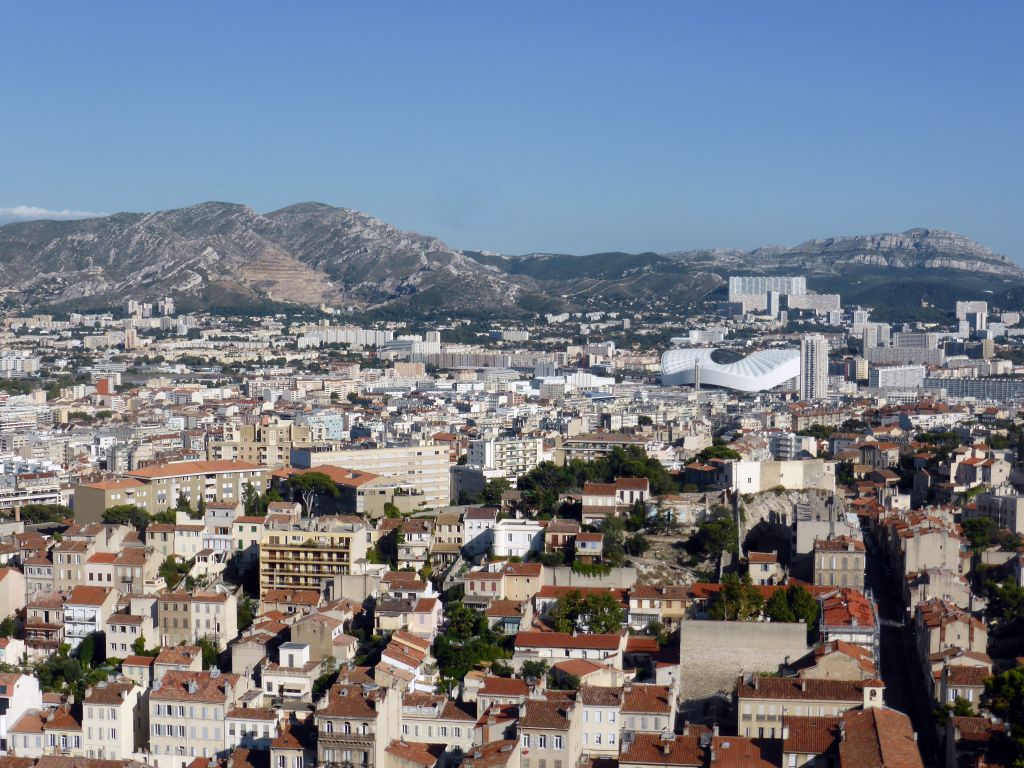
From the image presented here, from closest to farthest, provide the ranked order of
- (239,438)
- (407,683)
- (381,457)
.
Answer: (407,683) < (381,457) < (239,438)

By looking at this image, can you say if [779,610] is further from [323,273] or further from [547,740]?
[323,273]

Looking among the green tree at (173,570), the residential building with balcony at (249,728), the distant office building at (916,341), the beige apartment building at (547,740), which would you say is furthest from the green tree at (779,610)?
the distant office building at (916,341)

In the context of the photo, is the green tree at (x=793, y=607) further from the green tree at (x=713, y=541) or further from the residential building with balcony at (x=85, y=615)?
the residential building with balcony at (x=85, y=615)

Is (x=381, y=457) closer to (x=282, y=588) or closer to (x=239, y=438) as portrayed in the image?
(x=239, y=438)

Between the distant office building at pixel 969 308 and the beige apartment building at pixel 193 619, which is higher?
the distant office building at pixel 969 308

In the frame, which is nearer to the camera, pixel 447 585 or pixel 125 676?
pixel 125 676

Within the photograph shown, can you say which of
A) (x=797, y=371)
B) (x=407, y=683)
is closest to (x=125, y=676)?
(x=407, y=683)

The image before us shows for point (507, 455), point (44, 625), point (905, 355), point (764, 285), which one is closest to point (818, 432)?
point (507, 455)
